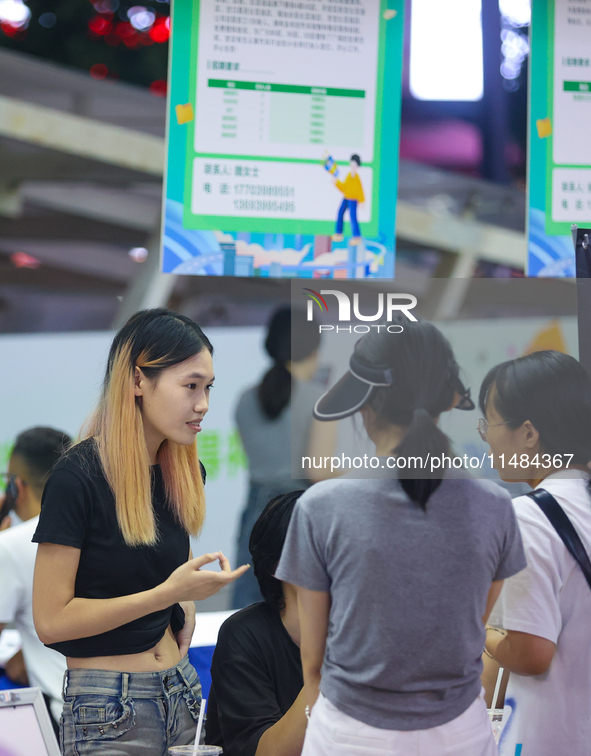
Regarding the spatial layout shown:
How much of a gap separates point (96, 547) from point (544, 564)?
2.86 feet

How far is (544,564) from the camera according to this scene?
1496 millimetres

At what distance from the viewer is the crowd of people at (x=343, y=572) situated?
1247mm

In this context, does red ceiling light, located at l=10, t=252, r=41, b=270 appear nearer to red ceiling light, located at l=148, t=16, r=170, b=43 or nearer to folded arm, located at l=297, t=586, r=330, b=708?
red ceiling light, located at l=148, t=16, r=170, b=43

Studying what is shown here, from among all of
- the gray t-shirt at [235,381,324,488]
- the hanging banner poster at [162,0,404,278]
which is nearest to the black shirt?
the hanging banner poster at [162,0,404,278]

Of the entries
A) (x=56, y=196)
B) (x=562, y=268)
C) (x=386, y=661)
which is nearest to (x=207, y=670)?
(x=386, y=661)

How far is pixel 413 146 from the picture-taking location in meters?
6.05

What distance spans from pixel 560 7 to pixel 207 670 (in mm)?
2270

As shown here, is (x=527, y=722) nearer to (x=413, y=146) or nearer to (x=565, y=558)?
(x=565, y=558)

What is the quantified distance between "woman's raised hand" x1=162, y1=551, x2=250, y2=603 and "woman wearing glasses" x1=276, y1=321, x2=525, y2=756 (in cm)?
20

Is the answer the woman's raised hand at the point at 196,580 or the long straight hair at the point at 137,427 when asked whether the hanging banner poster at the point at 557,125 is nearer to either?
the long straight hair at the point at 137,427

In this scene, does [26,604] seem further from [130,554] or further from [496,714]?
[496,714]

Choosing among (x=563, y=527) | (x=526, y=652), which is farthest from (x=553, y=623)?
(x=563, y=527)

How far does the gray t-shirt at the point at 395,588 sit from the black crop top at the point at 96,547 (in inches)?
16.4

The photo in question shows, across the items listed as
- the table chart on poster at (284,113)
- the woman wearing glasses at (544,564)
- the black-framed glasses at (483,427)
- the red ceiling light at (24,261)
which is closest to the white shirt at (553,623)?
the woman wearing glasses at (544,564)
